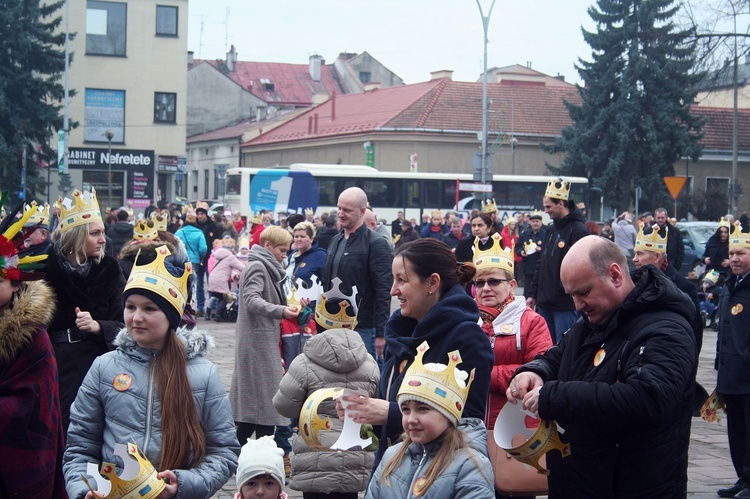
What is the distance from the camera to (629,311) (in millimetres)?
3729

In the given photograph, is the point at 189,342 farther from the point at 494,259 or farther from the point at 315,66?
the point at 315,66

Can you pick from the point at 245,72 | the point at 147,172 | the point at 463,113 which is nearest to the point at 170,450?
the point at 147,172

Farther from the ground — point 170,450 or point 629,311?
point 629,311

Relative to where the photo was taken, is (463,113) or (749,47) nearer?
(749,47)

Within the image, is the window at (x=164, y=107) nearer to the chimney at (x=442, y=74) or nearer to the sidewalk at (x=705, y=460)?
the chimney at (x=442, y=74)

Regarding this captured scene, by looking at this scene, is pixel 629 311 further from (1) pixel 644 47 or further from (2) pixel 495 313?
(1) pixel 644 47

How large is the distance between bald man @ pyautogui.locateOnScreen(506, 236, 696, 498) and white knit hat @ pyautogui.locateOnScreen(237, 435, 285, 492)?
40.8 inches

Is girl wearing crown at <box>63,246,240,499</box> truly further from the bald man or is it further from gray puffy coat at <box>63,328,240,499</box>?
the bald man

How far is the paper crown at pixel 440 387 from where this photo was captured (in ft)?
12.2

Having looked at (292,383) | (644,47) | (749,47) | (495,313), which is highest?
(644,47)

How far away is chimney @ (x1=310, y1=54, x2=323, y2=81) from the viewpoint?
87.3 m

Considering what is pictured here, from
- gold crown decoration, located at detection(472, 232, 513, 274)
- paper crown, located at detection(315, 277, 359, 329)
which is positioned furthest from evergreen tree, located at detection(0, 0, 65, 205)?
gold crown decoration, located at detection(472, 232, 513, 274)

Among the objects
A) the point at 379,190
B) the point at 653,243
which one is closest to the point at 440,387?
the point at 653,243

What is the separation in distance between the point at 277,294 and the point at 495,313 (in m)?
3.14
